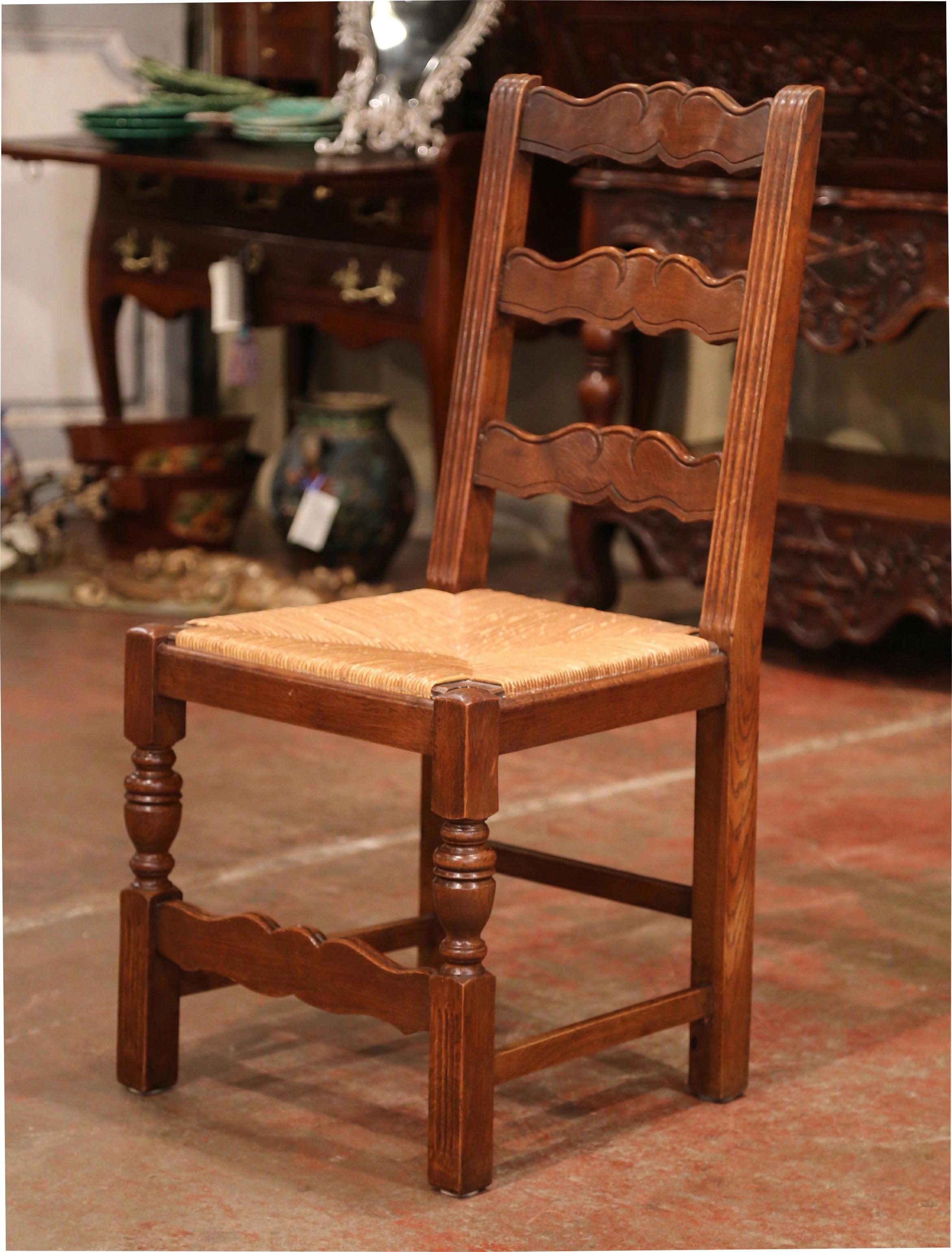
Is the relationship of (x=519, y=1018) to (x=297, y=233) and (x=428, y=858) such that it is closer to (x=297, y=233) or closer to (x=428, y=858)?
(x=428, y=858)

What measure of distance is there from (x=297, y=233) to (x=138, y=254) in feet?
1.72

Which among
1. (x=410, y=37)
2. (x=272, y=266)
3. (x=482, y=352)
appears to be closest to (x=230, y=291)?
(x=272, y=266)

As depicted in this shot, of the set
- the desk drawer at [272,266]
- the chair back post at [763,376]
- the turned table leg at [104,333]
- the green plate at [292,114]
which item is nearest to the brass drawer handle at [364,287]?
the desk drawer at [272,266]

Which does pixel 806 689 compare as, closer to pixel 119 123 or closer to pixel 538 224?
pixel 538 224

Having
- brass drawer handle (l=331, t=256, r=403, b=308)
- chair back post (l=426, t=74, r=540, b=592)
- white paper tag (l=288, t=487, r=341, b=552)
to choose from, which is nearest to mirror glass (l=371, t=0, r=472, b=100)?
brass drawer handle (l=331, t=256, r=403, b=308)

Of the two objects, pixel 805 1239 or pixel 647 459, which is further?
pixel 647 459

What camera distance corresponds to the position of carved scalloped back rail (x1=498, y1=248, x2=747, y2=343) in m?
1.84

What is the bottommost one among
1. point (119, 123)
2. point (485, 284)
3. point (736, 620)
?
point (736, 620)

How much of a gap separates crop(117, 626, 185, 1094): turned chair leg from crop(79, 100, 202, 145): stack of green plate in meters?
2.68

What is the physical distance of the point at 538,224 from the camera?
13.8ft

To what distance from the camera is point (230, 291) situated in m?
4.29

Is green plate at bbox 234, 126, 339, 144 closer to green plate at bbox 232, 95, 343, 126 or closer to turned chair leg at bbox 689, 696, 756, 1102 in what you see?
green plate at bbox 232, 95, 343, 126

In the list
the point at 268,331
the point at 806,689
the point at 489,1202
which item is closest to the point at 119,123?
the point at 268,331

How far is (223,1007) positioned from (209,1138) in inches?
13.7
